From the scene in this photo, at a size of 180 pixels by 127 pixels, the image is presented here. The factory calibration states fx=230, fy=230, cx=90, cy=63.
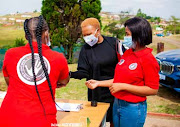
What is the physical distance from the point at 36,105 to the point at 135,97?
880 millimetres

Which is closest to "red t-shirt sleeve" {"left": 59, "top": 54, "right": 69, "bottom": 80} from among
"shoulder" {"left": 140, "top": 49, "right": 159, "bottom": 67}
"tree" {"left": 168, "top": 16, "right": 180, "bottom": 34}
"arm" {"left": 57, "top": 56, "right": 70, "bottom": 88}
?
"arm" {"left": 57, "top": 56, "right": 70, "bottom": 88}

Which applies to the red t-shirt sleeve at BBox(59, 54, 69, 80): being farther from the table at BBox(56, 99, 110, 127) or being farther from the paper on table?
the paper on table

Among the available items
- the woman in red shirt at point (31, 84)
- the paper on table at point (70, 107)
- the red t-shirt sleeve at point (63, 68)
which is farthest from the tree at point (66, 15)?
the woman in red shirt at point (31, 84)

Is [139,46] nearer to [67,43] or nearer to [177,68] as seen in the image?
[177,68]

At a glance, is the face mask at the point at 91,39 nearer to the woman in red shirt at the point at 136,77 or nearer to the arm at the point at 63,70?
the woman in red shirt at the point at 136,77

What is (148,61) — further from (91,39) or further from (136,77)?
(91,39)

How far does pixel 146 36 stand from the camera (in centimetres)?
189

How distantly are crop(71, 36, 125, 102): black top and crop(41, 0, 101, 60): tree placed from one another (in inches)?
322

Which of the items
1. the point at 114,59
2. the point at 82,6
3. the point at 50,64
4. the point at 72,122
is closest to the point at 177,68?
the point at 114,59

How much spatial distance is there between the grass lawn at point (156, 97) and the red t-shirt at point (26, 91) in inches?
146

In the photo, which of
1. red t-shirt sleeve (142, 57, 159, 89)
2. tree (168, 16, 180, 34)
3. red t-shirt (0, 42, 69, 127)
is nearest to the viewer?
red t-shirt (0, 42, 69, 127)

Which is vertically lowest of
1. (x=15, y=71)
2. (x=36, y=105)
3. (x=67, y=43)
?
(x=67, y=43)

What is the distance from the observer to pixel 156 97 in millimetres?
5660

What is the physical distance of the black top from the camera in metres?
2.70
